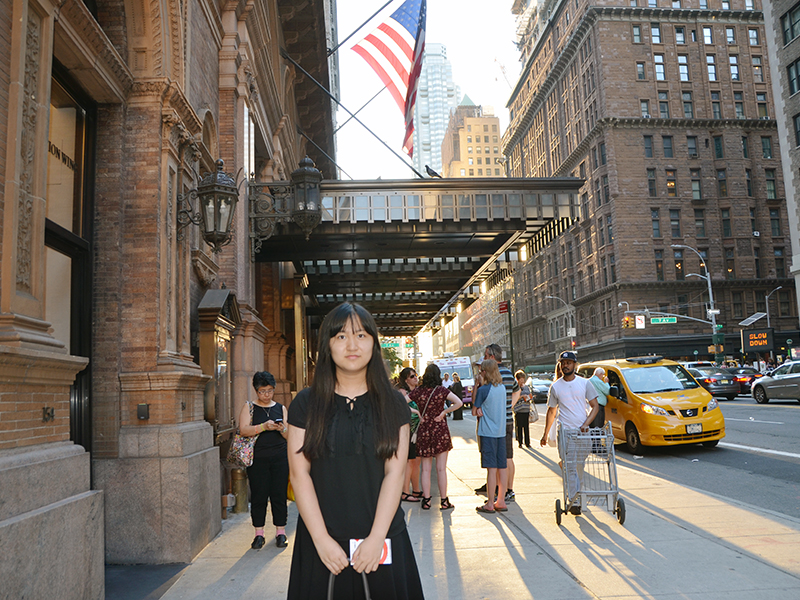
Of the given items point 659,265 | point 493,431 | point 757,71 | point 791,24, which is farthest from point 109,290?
point 757,71

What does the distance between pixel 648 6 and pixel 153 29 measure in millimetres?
72895

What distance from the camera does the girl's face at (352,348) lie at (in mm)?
2941

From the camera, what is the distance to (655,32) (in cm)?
6881

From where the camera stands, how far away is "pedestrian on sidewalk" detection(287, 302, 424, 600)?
2.74 metres

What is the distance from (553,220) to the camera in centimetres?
1503

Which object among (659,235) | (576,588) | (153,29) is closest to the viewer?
(576,588)

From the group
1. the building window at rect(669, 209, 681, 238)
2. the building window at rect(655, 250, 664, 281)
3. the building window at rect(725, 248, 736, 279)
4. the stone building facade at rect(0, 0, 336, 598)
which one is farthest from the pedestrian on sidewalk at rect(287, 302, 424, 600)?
the building window at rect(725, 248, 736, 279)

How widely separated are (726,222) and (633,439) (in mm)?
59039

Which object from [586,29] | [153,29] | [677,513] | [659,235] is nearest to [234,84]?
[153,29]

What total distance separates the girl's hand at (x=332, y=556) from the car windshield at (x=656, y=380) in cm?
1254

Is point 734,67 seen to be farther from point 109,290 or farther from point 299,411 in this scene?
point 299,411

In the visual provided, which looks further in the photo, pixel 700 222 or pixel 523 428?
pixel 700 222

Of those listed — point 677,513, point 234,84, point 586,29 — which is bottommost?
point 677,513

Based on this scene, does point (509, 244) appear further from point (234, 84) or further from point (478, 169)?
point (478, 169)
